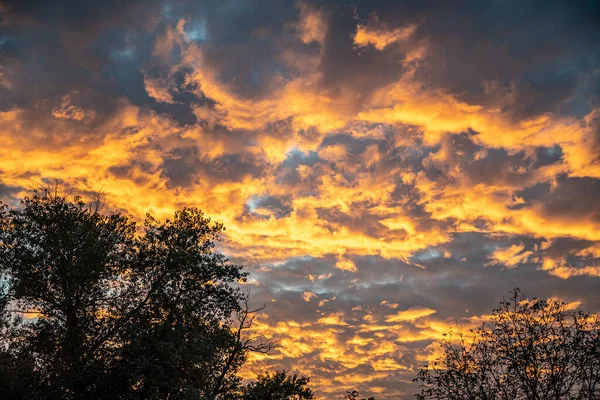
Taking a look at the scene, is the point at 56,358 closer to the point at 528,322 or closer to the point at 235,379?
the point at 235,379

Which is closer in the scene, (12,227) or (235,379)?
(12,227)

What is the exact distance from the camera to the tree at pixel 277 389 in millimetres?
41219

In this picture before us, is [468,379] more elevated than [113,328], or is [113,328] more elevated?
[113,328]

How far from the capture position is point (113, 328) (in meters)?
34.4

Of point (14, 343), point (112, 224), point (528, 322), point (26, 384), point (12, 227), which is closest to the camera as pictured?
point (528, 322)

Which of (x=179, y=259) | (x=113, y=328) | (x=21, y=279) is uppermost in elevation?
(x=179, y=259)

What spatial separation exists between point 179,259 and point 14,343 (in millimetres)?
12529

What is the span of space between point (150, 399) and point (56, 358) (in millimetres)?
7015

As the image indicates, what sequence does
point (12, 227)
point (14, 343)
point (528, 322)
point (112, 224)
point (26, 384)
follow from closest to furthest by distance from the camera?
1. point (528, 322)
2. point (26, 384)
3. point (14, 343)
4. point (12, 227)
5. point (112, 224)

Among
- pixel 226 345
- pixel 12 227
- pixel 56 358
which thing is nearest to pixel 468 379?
pixel 226 345

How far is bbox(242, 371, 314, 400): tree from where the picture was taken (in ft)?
135

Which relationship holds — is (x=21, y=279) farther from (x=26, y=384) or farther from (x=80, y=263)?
(x=26, y=384)

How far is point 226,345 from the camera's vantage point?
37.9 m

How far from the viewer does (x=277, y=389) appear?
43750 mm
